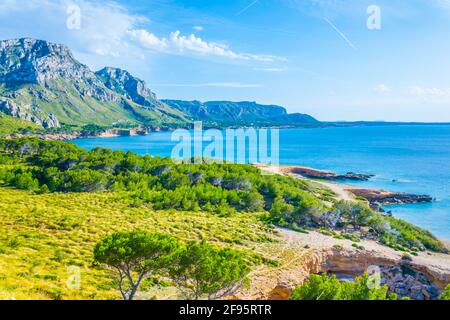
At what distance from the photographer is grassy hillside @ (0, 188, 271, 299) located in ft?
54.5

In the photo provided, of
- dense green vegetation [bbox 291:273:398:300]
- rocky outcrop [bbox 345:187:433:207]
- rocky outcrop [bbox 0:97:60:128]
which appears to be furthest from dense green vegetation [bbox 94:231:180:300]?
rocky outcrop [bbox 0:97:60:128]

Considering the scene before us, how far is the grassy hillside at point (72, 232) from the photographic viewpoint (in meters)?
16.6

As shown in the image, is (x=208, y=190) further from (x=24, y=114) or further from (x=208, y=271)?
(x=24, y=114)

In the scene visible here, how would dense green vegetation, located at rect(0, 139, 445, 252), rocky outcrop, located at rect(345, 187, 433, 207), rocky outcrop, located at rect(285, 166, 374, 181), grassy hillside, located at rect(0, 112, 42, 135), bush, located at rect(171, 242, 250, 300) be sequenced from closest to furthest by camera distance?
bush, located at rect(171, 242, 250, 300) < dense green vegetation, located at rect(0, 139, 445, 252) < rocky outcrop, located at rect(345, 187, 433, 207) < rocky outcrop, located at rect(285, 166, 374, 181) < grassy hillside, located at rect(0, 112, 42, 135)

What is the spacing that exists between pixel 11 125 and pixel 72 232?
152 metres

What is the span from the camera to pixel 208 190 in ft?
144

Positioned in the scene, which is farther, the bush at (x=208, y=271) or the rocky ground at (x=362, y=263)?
the rocky ground at (x=362, y=263)

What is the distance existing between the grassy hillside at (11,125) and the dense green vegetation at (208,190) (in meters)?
91.2

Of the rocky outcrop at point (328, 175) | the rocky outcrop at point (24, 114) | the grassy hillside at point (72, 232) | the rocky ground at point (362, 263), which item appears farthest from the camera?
the rocky outcrop at point (24, 114)

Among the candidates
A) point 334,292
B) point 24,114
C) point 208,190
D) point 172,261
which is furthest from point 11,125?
point 334,292

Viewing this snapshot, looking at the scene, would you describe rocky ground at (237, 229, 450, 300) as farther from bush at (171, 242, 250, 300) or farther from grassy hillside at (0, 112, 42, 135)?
grassy hillside at (0, 112, 42, 135)

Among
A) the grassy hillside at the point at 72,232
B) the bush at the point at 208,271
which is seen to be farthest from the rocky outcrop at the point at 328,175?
the bush at the point at 208,271

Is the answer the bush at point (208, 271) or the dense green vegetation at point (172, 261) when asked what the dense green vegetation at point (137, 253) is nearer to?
the dense green vegetation at point (172, 261)

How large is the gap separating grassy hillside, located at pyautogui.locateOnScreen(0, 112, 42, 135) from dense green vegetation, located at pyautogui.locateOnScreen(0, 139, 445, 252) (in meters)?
91.2
